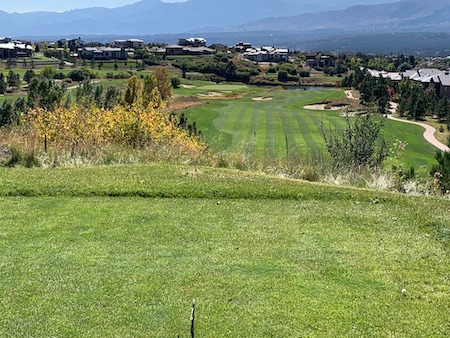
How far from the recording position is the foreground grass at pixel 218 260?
405 centimetres

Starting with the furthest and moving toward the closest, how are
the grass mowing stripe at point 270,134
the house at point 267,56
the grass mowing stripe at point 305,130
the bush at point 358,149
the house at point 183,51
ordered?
the house at point 267,56
the house at point 183,51
the grass mowing stripe at point 305,130
the grass mowing stripe at point 270,134
the bush at point 358,149

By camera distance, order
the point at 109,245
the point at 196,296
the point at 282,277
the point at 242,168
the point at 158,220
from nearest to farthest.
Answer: the point at 196,296 → the point at 282,277 → the point at 109,245 → the point at 158,220 → the point at 242,168

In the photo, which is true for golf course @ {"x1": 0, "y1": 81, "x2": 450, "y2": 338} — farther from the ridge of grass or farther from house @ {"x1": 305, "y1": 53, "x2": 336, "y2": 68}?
house @ {"x1": 305, "y1": 53, "x2": 336, "y2": 68}

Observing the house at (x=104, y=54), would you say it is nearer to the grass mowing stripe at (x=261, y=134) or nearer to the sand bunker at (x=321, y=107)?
the sand bunker at (x=321, y=107)

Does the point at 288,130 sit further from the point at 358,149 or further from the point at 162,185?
the point at 162,185

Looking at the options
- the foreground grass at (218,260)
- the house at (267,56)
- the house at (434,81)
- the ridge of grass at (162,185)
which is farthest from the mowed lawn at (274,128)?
the house at (267,56)

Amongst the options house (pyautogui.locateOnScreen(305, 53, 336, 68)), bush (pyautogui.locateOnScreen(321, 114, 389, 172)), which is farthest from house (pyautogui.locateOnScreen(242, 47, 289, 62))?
bush (pyautogui.locateOnScreen(321, 114, 389, 172))

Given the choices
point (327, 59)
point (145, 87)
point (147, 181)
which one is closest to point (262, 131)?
point (145, 87)

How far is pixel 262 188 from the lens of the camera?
8.00 m

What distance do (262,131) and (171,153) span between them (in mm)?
32931

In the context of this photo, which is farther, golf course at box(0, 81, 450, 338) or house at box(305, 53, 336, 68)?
house at box(305, 53, 336, 68)

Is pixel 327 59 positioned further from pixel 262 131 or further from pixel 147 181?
pixel 147 181

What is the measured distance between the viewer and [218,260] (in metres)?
5.16

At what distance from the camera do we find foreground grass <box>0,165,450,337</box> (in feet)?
13.3
